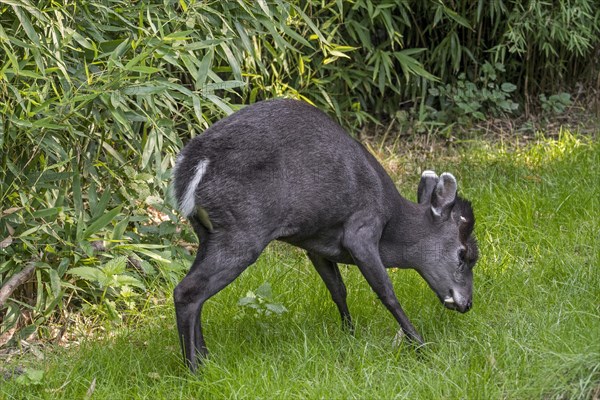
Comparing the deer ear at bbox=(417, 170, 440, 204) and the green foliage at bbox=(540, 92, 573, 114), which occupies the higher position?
the deer ear at bbox=(417, 170, 440, 204)

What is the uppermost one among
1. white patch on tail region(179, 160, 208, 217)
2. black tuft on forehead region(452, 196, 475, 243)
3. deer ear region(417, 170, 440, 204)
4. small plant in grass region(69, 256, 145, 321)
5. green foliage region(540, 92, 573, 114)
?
white patch on tail region(179, 160, 208, 217)

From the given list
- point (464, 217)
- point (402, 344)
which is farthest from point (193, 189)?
point (464, 217)

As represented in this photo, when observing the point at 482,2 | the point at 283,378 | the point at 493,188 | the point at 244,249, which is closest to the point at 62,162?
the point at 244,249

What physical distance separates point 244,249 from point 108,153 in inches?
68.5

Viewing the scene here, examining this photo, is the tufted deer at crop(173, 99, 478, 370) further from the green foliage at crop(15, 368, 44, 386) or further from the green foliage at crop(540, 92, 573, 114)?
the green foliage at crop(540, 92, 573, 114)

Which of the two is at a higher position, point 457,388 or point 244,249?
point 244,249

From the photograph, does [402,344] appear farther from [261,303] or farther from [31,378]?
[31,378]

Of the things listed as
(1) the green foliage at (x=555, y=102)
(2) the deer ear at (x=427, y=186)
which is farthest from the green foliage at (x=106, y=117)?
(1) the green foliage at (x=555, y=102)

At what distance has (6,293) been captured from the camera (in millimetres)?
5156

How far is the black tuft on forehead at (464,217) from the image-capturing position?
16.8ft

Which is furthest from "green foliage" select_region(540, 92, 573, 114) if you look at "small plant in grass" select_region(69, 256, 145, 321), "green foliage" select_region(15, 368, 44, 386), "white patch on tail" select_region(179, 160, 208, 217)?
"green foliage" select_region(15, 368, 44, 386)

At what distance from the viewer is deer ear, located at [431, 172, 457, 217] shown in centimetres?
505

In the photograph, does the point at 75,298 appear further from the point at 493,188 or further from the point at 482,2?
the point at 482,2

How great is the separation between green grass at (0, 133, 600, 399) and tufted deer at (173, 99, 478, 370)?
17cm
